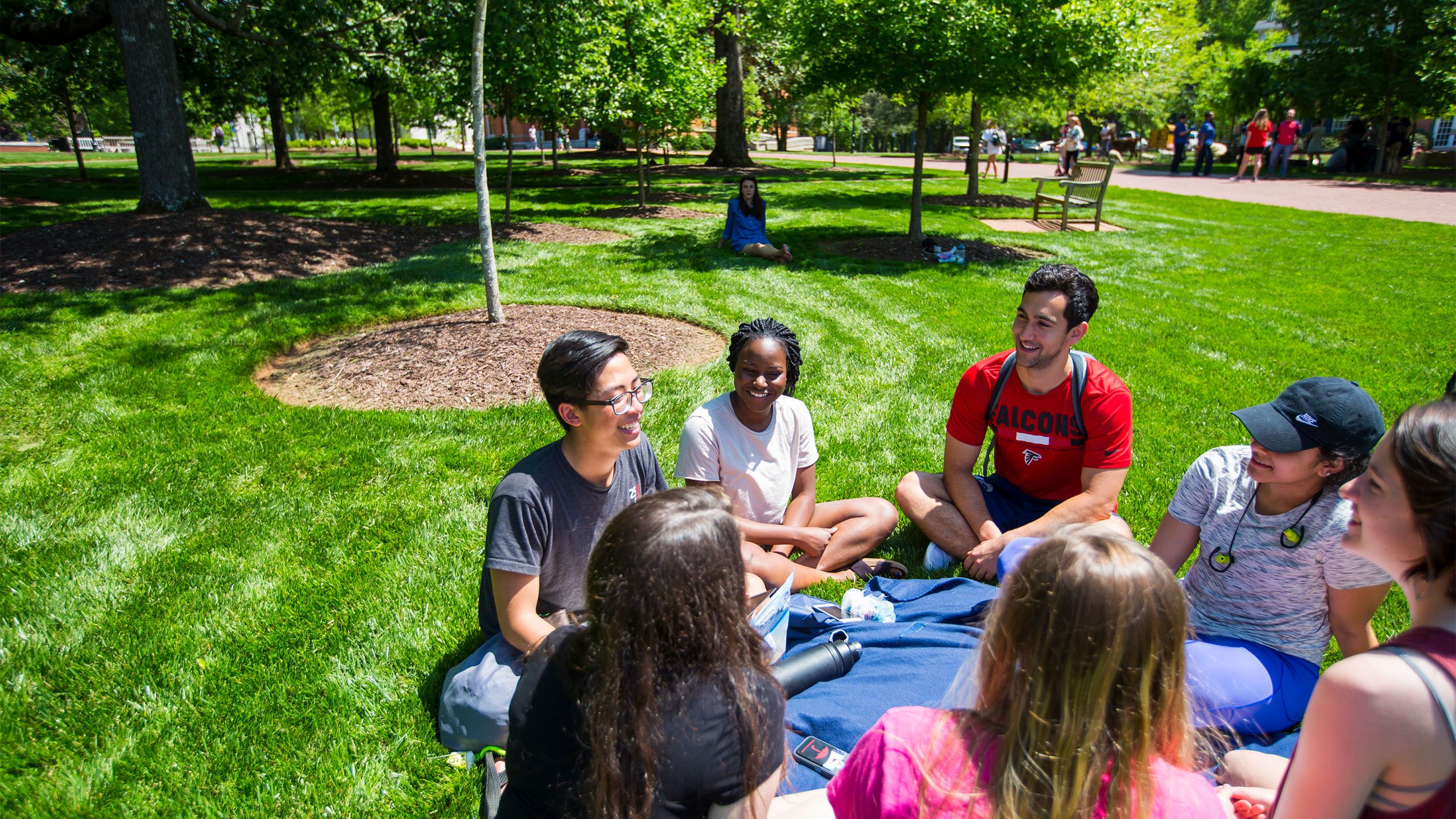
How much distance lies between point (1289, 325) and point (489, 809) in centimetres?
874

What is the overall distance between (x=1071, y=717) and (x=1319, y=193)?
23.7 metres

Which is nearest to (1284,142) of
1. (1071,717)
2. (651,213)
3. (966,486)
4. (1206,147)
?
(1206,147)

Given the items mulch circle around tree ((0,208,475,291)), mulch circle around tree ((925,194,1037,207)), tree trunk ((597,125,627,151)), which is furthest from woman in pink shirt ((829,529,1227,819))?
tree trunk ((597,125,627,151))

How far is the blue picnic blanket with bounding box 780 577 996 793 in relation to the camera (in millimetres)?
2848

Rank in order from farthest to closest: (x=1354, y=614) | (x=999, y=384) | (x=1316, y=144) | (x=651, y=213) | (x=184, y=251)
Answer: (x=1316, y=144), (x=651, y=213), (x=184, y=251), (x=999, y=384), (x=1354, y=614)

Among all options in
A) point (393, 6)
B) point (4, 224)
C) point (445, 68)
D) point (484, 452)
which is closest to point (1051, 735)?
point (484, 452)

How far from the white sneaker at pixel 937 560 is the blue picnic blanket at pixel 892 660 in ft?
0.95

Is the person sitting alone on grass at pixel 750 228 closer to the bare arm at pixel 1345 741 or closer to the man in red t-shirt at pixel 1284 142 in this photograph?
the bare arm at pixel 1345 741

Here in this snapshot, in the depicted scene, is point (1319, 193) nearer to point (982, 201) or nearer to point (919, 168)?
point (982, 201)

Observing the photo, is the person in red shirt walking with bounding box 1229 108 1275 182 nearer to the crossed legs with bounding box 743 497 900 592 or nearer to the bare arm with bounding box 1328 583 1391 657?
the crossed legs with bounding box 743 497 900 592

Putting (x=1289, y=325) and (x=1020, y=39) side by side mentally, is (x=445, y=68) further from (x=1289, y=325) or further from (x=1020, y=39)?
(x=1289, y=325)

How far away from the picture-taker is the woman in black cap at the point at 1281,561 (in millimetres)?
2699

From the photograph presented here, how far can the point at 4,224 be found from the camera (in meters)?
13.4

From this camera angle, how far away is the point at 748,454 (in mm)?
3801
